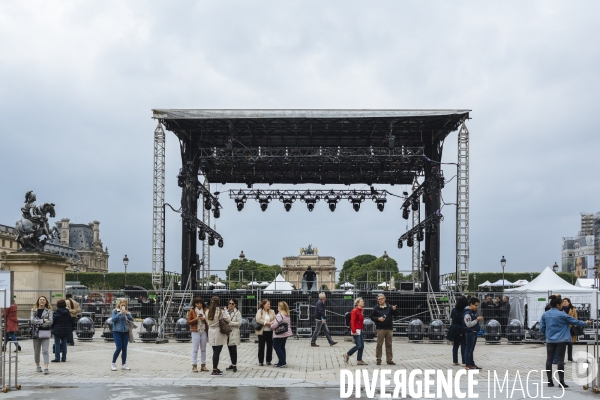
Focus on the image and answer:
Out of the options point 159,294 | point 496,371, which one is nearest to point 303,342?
point 159,294

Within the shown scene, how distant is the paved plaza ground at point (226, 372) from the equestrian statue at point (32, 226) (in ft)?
13.2

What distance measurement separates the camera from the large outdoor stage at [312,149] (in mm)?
29511

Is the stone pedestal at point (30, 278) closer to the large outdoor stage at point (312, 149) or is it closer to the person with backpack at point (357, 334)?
the large outdoor stage at point (312, 149)

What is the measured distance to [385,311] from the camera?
17828 mm

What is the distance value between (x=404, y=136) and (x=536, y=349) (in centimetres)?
1317

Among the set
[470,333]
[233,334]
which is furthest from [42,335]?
[470,333]

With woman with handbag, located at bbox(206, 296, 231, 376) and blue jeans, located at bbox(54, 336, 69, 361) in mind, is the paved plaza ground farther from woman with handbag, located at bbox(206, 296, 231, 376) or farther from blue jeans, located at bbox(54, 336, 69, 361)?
woman with handbag, located at bbox(206, 296, 231, 376)

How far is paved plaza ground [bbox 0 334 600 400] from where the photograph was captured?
13039 mm

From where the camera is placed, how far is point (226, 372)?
52.6ft

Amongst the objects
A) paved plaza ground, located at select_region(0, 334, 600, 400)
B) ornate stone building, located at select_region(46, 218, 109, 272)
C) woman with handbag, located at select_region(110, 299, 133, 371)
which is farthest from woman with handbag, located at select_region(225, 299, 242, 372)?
ornate stone building, located at select_region(46, 218, 109, 272)

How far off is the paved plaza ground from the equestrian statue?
159 inches

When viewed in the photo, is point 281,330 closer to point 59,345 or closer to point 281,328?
point 281,328

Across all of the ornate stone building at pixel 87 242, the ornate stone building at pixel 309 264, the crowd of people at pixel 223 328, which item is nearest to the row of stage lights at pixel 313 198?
the crowd of people at pixel 223 328

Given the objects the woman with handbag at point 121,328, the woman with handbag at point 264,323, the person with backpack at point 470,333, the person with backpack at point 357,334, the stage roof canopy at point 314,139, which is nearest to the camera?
the woman with handbag at point 121,328
